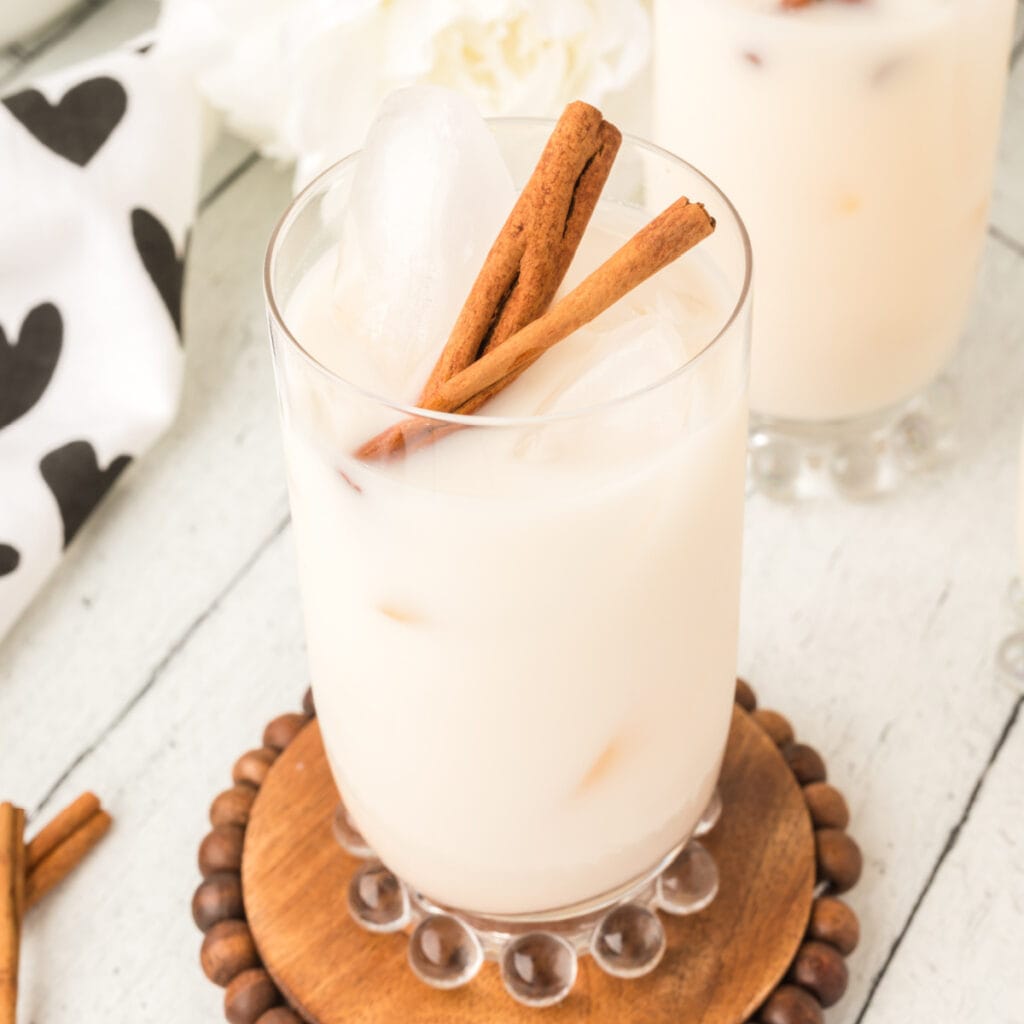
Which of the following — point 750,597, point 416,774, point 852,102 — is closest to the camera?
point 416,774

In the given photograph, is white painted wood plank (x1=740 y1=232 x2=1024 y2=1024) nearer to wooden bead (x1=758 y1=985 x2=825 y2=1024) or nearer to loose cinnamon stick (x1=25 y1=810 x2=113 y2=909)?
wooden bead (x1=758 y1=985 x2=825 y2=1024)

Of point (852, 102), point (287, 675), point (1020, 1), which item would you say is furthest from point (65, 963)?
point (1020, 1)

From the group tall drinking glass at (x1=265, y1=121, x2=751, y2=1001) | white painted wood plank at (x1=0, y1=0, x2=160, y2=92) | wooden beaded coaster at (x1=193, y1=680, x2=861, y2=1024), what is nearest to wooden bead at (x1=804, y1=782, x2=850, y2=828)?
wooden beaded coaster at (x1=193, y1=680, x2=861, y2=1024)

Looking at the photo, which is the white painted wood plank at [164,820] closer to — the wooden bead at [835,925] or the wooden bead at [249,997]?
the wooden bead at [249,997]

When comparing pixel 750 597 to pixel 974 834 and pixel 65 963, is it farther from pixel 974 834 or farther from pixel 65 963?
pixel 65 963

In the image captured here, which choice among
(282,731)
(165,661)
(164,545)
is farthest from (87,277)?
(282,731)

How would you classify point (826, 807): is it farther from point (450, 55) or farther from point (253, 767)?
point (450, 55)
